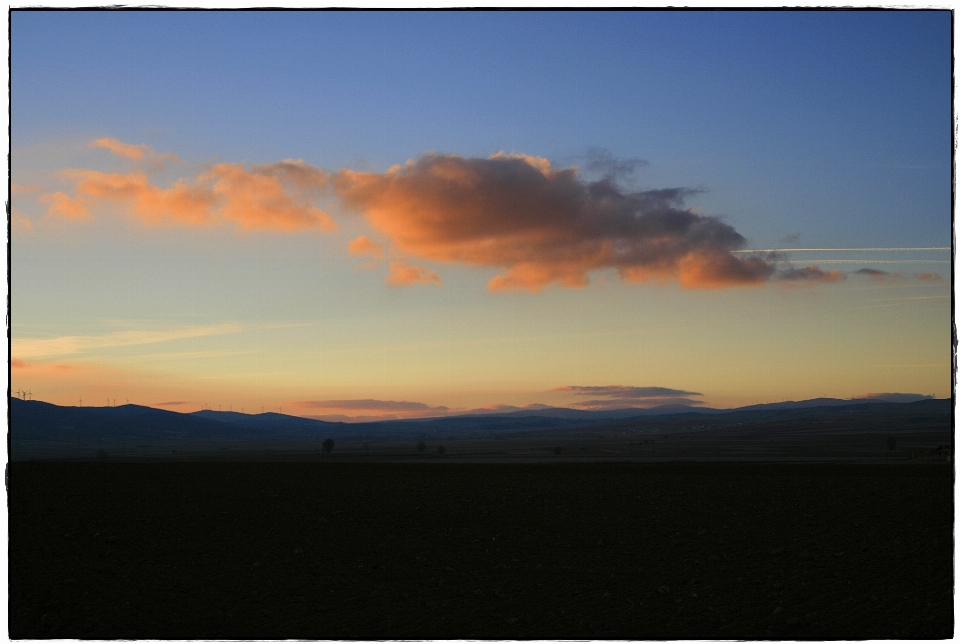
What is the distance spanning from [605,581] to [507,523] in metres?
8.78

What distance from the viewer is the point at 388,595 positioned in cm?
1680

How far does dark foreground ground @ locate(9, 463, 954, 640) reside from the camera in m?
14.4

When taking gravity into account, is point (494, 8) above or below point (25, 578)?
above

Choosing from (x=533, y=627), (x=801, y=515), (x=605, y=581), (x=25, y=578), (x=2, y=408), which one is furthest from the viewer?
(x=801, y=515)

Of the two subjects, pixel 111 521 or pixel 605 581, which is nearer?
pixel 605 581

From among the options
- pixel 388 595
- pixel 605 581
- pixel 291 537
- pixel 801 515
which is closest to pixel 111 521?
pixel 291 537

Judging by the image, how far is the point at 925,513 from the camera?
2766cm

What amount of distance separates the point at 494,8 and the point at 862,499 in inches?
1166

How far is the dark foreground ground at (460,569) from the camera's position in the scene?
47.2ft

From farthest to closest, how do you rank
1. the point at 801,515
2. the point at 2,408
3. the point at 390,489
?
the point at 390,489 → the point at 801,515 → the point at 2,408

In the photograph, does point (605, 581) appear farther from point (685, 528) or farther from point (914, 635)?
point (685, 528)

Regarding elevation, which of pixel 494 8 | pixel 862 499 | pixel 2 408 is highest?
pixel 494 8

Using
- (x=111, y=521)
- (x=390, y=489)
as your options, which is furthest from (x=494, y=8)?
(x=390, y=489)

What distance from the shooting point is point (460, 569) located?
19.1 metres
